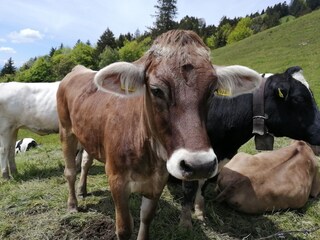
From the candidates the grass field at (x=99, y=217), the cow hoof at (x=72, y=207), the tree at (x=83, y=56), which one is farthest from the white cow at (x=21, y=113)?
the tree at (x=83, y=56)

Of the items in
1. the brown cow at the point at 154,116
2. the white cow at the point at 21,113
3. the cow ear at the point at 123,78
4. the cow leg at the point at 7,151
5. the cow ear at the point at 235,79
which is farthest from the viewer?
the white cow at the point at 21,113

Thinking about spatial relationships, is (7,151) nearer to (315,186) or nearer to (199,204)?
(199,204)

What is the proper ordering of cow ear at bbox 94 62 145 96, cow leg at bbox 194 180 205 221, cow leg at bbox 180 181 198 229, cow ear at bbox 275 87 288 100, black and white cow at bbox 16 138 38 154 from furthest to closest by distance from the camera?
black and white cow at bbox 16 138 38 154 → cow leg at bbox 194 180 205 221 → cow leg at bbox 180 181 198 229 → cow ear at bbox 275 87 288 100 → cow ear at bbox 94 62 145 96

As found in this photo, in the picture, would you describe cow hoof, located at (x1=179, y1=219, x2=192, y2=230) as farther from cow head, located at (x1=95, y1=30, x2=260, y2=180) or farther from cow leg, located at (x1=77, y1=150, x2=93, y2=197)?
cow head, located at (x1=95, y1=30, x2=260, y2=180)

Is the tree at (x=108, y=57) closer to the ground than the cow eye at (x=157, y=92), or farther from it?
closer to the ground

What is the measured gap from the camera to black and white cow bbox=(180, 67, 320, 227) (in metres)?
3.96

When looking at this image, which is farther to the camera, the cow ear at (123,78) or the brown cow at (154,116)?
the cow ear at (123,78)

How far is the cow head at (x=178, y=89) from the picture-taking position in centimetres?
221

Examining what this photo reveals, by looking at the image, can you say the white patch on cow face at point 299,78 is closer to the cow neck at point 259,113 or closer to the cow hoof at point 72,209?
the cow neck at point 259,113

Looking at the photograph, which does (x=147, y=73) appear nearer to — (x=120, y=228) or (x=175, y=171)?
(x=175, y=171)

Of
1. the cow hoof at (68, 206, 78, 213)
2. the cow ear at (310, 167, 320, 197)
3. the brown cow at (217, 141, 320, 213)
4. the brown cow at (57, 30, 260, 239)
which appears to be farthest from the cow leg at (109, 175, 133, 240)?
the cow ear at (310, 167, 320, 197)

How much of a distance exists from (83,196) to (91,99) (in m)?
1.62

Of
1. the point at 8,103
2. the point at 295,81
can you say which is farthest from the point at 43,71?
the point at 295,81

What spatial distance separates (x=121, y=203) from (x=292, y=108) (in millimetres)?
2012
